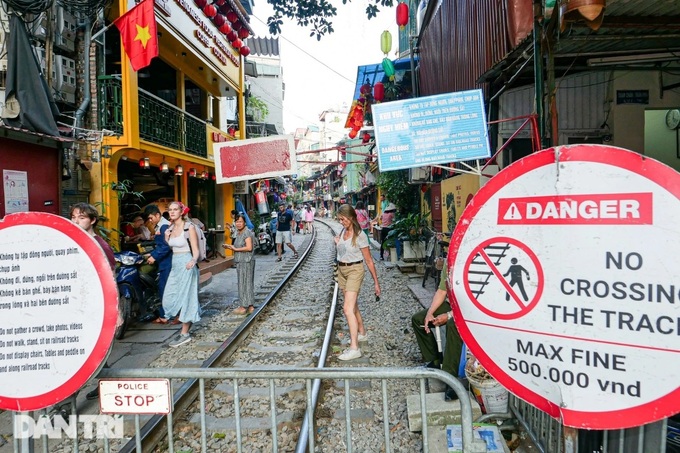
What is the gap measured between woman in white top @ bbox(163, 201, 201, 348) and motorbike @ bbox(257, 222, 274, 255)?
10211 mm

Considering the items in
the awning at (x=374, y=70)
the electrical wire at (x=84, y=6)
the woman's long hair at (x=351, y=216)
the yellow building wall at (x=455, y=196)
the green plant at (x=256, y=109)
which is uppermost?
the green plant at (x=256, y=109)

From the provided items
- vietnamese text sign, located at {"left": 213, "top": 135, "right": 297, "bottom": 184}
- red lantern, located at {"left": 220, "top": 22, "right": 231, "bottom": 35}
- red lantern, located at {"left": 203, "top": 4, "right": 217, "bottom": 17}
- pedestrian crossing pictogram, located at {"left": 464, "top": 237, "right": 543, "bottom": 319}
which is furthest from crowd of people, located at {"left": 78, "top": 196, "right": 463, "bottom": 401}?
red lantern, located at {"left": 220, "top": 22, "right": 231, "bottom": 35}

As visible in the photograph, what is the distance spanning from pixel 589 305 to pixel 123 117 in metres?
9.28

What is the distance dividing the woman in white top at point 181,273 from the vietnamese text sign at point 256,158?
5.57 ft

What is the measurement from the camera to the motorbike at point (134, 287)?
5898 millimetres

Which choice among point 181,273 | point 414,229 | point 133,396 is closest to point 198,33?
point 414,229

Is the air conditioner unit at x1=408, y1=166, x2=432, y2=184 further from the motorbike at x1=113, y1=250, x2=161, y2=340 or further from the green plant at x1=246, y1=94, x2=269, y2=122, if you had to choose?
the green plant at x1=246, y1=94, x2=269, y2=122

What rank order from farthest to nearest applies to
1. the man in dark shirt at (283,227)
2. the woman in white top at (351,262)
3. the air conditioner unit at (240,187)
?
the air conditioner unit at (240,187) → the man in dark shirt at (283,227) → the woman in white top at (351,262)

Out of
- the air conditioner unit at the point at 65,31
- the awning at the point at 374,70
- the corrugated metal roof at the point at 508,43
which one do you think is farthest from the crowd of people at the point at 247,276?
the awning at the point at 374,70

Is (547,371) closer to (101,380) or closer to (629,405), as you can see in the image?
(629,405)

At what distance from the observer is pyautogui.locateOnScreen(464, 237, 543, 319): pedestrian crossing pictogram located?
4.38ft

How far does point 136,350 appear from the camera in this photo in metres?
5.52

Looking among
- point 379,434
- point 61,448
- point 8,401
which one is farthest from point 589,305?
point 61,448

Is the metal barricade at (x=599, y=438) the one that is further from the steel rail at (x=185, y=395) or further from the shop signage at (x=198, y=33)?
the shop signage at (x=198, y=33)
